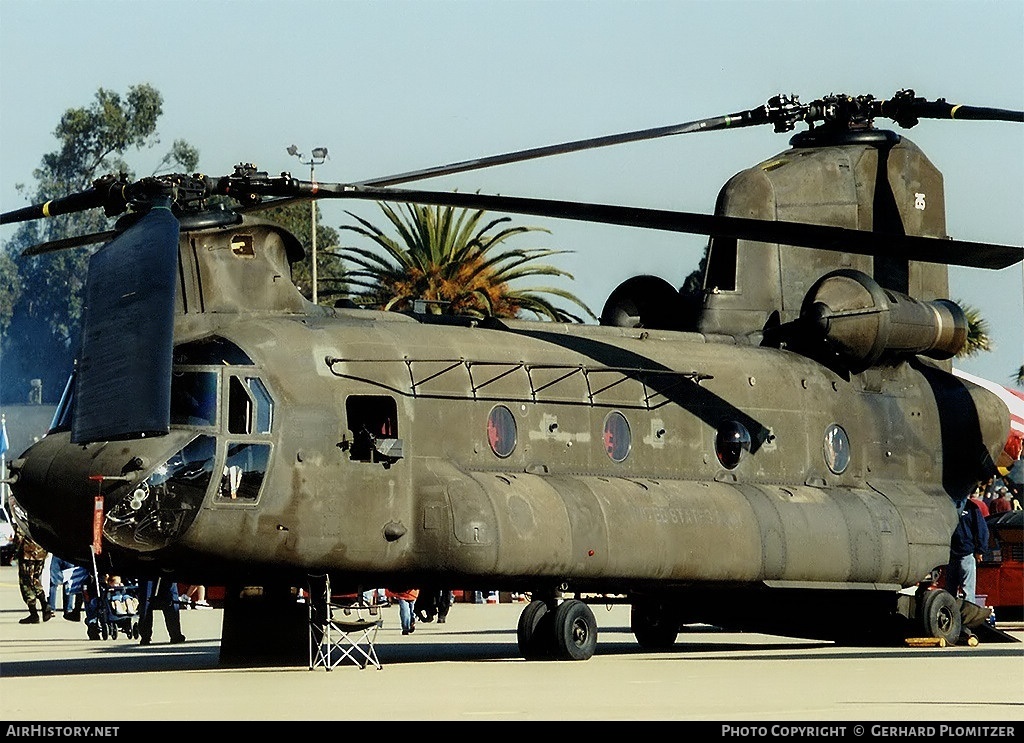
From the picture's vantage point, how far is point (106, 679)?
16469mm

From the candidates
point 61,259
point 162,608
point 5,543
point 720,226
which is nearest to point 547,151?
point 720,226

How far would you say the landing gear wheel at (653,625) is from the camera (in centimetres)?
2198

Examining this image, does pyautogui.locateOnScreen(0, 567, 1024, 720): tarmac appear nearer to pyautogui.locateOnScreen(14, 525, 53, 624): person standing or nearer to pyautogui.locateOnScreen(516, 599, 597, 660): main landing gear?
pyautogui.locateOnScreen(516, 599, 597, 660): main landing gear

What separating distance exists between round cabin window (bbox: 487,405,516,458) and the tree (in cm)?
6380

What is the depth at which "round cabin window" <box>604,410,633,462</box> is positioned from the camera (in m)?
19.5

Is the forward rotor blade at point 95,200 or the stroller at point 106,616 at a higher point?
the forward rotor blade at point 95,200

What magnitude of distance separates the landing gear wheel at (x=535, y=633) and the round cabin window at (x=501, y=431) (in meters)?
1.64

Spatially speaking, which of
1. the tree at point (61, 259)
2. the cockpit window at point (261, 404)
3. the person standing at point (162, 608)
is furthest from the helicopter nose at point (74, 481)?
the tree at point (61, 259)

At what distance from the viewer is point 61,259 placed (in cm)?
8206

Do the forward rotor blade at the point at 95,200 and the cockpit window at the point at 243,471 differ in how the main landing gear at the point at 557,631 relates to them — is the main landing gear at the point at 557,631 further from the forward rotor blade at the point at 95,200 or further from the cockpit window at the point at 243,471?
the forward rotor blade at the point at 95,200

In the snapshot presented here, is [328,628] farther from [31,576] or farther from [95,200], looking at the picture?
[31,576]

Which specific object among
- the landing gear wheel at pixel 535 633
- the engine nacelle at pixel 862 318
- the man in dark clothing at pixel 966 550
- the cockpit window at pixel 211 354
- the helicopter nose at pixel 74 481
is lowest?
the landing gear wheel at pixel 535 633

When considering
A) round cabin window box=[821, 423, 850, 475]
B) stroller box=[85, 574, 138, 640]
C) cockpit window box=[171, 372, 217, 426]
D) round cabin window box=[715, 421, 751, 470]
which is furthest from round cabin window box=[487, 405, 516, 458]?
stroller box=[85, 574, 138, 640]

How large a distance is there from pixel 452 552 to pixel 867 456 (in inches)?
258
